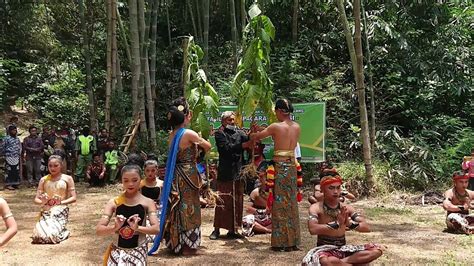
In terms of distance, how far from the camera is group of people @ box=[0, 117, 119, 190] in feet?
31.8

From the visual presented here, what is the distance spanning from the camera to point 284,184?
4.86 m

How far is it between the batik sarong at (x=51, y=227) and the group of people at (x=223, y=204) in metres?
0.01

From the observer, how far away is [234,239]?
544 centimetres

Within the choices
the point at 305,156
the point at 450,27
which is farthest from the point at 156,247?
the point at 450,27

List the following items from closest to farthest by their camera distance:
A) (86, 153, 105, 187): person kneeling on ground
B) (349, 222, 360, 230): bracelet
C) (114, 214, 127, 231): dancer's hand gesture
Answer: (114, 214, 127, 231): dancer's hand gesture < (349, 222, 360, 230): bracelet < (86, 153, 105, 187): person kneeling on ground

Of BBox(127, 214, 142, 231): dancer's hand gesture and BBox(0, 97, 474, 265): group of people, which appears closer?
BBox(127, 214, 142, 231): dancer's hand gesture

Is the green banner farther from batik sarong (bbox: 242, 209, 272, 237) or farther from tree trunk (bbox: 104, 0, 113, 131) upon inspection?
tree trunk (bbox: 104, 0, 113, 131)

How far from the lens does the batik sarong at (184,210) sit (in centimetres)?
466

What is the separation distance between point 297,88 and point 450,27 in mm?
3611

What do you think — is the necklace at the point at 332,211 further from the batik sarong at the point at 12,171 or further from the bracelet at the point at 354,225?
the batik sarong at the point at 12,171

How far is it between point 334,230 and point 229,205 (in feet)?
6.21

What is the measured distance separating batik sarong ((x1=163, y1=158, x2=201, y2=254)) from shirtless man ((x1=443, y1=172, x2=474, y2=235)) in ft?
9.54

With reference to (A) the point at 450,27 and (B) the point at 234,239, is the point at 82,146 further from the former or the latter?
(A) the point at 450,27

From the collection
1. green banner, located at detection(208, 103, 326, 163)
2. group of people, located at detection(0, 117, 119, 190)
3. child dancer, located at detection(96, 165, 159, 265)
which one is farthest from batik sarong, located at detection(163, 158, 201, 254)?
group of people, located at detection(0, 117, 119, 190)
